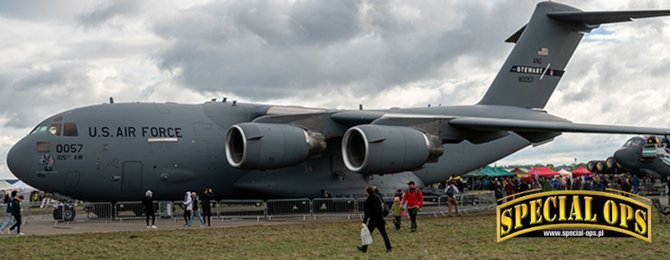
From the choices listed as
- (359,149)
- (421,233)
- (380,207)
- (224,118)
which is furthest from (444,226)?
(224,118)

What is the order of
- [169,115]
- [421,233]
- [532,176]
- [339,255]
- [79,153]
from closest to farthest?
[339,255] → [421,233] → [79,153] → [169,115] → [532,176]

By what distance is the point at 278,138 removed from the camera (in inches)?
718

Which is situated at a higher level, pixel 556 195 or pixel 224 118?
pixel 224 118

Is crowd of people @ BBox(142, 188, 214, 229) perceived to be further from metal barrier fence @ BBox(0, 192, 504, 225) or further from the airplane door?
metal barrier fence @ BBox(0, 192, 504, 225)

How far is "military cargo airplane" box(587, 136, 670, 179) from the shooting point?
31.1 metres

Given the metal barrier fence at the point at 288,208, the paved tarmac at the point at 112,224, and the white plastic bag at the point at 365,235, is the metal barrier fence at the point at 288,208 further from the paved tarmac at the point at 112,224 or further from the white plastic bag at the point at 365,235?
the white plastic bag at the point at 365,235

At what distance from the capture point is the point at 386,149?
17.9 meters

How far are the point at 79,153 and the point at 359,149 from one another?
6.59 m

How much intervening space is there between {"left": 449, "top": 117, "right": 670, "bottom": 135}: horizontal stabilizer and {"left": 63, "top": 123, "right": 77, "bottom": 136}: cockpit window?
911 centimetres

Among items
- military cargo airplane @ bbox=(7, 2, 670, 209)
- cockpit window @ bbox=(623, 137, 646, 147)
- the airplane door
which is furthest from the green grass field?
cockpit window @ bbox=(623, 137, 646, 147)

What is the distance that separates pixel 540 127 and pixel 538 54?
17.9ft

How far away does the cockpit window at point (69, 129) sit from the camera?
717 inches

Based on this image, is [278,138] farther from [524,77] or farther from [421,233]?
[524,77]

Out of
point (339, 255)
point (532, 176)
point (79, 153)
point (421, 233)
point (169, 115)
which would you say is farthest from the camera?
point (532, 176)
